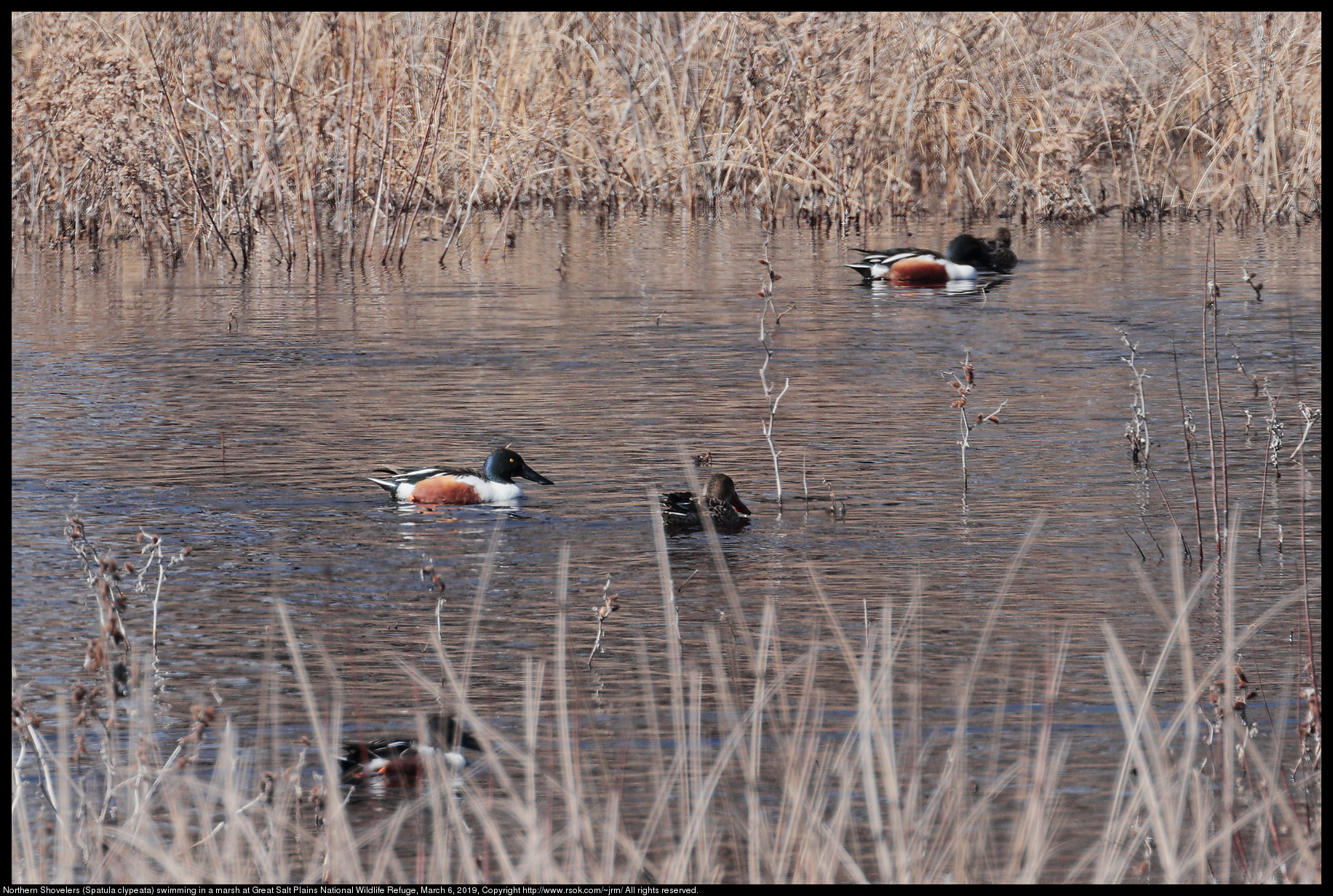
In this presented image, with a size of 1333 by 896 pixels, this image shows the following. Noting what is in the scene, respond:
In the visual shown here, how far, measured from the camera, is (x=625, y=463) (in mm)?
9547

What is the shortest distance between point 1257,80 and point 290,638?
1565cm

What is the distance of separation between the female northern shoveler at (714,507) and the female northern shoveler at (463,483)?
786mm

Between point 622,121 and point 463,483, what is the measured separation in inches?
452

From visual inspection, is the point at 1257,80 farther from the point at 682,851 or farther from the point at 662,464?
the point at 682,851

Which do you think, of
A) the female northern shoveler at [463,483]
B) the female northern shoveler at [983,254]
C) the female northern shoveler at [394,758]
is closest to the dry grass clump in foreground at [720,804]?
the female northern shoveler at [394,758]

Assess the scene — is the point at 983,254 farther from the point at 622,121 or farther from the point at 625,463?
the point at 625,463

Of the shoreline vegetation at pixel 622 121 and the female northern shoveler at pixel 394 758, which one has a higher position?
the shoreline vegetation at pixel 622 121

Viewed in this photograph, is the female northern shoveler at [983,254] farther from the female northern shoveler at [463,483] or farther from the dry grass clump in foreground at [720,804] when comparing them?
the dry grass clump in foreground at [720,804]

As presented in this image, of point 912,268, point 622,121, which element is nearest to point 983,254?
point 912,268

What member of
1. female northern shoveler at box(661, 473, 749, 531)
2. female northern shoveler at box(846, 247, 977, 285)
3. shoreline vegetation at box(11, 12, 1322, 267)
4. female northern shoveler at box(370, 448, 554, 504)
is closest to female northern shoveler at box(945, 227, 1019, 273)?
female northern shoveler at box(846, 247, 977, 285)

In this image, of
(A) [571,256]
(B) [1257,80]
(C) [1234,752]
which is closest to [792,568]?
(C) [1234,752]

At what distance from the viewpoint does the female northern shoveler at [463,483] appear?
345 inches

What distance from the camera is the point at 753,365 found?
487 inches

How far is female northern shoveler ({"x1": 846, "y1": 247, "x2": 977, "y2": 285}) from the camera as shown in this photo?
1619cm
